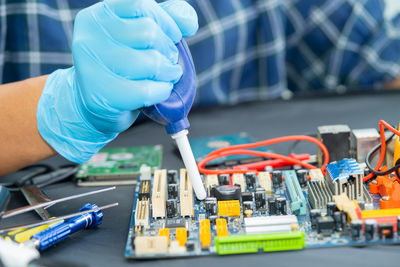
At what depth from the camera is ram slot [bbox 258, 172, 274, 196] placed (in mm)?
932

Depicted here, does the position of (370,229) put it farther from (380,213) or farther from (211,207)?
(211,207)

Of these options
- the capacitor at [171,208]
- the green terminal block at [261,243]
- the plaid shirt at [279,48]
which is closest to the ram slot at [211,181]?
the capacitor at [171,208]

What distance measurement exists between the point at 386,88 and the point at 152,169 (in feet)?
3.54

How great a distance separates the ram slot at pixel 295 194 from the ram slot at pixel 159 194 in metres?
0.24

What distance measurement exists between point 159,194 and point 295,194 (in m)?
0.26

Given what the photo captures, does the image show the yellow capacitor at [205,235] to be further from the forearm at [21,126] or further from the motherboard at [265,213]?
the forearm at [21,126]

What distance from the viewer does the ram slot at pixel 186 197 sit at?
856 mm

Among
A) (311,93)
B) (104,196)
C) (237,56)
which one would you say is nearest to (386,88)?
(311,93)

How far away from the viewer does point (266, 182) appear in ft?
3.10

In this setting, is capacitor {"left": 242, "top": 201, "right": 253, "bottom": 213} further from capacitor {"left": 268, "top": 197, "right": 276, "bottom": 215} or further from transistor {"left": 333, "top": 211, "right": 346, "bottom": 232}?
transistor {"left": 333, "top": 211, "right": 346, "bottom": 232}

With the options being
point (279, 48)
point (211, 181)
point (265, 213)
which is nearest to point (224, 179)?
point (211, 181)

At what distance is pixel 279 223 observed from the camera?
2.59 feet

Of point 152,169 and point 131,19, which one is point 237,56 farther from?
point 131,19

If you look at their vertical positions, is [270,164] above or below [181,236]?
above
